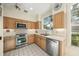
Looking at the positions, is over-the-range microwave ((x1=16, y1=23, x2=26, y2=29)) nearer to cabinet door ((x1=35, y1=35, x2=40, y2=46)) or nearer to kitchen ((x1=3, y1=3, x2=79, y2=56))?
kitchen ((x1=3, y1=3, x2=79, y2=56))

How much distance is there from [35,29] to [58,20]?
1.35 ft

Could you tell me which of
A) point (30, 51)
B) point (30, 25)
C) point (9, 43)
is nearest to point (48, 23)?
point (30, 25)

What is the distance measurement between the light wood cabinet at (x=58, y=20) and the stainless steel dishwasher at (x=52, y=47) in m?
0.26

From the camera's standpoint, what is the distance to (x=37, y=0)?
5.16 feet

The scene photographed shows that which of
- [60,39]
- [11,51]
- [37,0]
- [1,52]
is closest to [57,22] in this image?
[60,39]

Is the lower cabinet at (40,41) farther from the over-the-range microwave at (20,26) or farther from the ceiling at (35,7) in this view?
the ceiling at (35,7)

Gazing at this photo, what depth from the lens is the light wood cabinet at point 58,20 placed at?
1516mm

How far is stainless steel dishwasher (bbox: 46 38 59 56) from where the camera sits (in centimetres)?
153

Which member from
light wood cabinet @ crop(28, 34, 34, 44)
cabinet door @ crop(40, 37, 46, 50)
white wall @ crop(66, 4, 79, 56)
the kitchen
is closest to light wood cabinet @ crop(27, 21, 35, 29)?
the kitchen

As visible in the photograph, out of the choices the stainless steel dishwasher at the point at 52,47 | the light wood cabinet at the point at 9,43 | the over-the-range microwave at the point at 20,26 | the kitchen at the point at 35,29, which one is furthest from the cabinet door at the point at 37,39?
the light wood cabinet at the point at 9,43

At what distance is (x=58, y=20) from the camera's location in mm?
1536

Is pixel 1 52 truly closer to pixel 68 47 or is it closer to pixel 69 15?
pixel 68 47

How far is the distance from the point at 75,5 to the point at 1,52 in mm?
1438

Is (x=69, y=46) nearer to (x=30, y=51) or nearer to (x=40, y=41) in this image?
(x=40, y=41)
